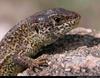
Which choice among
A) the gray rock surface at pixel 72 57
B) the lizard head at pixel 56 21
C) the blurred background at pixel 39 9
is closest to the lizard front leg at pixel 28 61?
the gray rock surface at pixel 72 57

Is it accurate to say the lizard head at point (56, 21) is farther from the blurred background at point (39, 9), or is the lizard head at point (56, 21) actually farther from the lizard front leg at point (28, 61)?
the blurred background at point (39, 9)

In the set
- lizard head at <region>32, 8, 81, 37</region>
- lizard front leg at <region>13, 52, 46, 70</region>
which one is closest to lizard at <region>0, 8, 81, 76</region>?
lizard head at <region>32, 8, 81, 37</region>

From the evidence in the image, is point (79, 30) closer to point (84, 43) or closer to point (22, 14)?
point (84, 43)

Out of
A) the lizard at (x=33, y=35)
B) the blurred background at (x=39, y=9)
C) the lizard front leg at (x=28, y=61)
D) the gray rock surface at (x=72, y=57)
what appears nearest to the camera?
the gray rock surface at (x=72, y=57)

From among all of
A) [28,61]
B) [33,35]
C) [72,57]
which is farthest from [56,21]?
[28,61]

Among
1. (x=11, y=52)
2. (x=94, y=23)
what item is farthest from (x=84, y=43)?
(x=94, y=23)

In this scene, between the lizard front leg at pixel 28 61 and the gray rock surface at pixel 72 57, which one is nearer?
the gray rock surface at pixel 72 57

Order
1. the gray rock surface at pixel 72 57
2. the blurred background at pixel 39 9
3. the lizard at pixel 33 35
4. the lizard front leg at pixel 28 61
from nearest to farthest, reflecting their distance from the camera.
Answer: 1. the gray rock surface at pixel 72 57
2. the lizard front leg at pixel 28 61
3. the lizard at pixel 33 35
4. the blurred background at pixel 39 9
